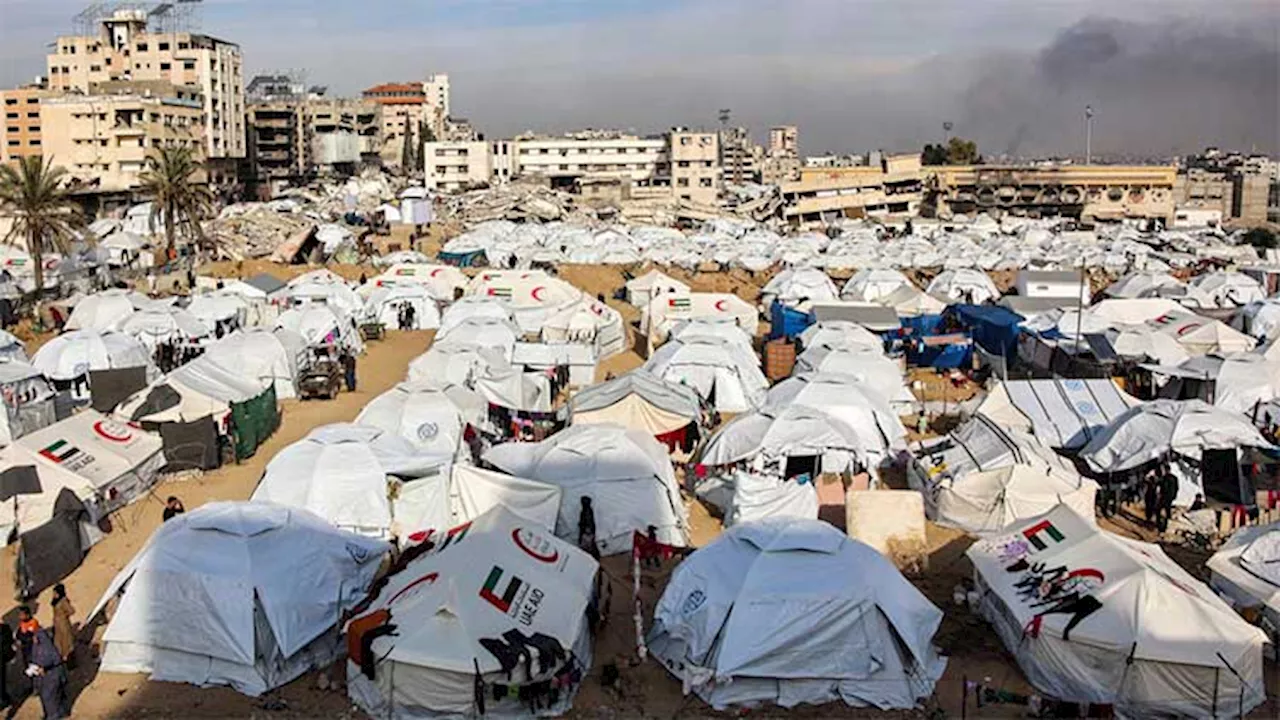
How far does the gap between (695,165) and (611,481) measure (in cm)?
6812

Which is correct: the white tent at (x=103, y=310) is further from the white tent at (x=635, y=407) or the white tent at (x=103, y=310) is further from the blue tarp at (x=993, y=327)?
the blue tarp at (x=993, y=327)

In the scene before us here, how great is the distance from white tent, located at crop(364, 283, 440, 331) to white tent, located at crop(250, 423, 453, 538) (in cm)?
1652

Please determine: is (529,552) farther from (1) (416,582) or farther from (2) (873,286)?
(2) (873,286)

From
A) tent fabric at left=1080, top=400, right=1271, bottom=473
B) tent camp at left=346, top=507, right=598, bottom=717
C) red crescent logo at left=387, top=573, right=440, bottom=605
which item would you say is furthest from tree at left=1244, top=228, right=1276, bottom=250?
red crescent logo at left=387, top=573, right=440, bottom=605

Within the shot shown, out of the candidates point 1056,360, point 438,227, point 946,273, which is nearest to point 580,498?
point 1056,360

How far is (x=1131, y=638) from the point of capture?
364 inches

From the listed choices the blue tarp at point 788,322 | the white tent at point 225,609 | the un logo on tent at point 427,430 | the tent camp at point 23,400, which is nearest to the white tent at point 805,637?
the white tent at point 225,609

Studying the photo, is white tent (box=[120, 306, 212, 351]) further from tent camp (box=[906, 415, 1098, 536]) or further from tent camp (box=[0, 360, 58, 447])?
tent camp (box=[906, 415, 1098, 536])

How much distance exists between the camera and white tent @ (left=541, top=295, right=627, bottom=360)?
1014 inches

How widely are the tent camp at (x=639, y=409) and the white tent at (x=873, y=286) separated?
54.5ft

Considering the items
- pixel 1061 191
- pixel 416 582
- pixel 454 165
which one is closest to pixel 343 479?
pixel 416 582

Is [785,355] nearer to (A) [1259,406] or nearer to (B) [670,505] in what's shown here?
(A) [1259,406]

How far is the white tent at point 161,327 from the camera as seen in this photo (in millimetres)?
24094

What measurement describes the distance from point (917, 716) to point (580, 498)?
199 inches
